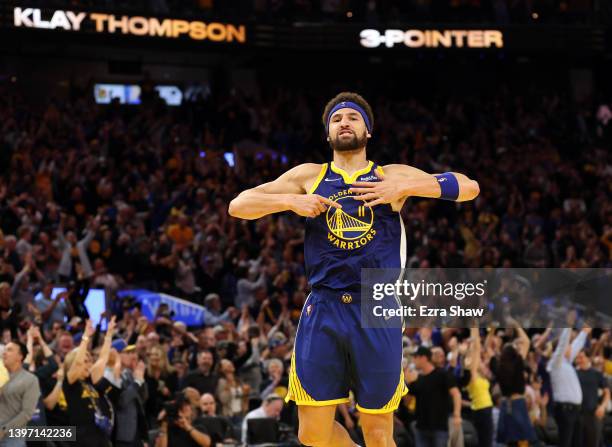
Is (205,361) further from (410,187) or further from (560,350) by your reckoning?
(410,187)

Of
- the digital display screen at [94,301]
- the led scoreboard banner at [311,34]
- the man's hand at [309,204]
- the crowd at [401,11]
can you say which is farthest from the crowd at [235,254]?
the man's hand at [309,204]

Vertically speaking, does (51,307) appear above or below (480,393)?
above

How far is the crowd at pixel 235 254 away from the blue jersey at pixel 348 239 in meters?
4.89

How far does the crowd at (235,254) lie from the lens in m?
11.8

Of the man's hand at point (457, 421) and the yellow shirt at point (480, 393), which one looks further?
the yellow shirt at point (480, 393)

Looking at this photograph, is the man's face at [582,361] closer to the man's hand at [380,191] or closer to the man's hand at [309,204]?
the man's hand at [380,191]

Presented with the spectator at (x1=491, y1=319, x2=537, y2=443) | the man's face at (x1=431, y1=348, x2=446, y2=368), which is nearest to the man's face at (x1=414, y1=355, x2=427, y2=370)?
the man's face at (x1=431, y1=348, x2=446, y2=368)

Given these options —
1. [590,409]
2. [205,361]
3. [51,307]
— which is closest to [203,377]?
[205,361]

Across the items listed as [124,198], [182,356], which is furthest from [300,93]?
[182,356]

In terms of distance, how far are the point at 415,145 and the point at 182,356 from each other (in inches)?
455

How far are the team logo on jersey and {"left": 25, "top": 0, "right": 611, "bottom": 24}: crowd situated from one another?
18.0 metres

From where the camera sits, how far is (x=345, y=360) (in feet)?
20.5

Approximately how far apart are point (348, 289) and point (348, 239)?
0.98ft

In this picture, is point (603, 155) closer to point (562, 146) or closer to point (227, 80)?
point (562, 146)
